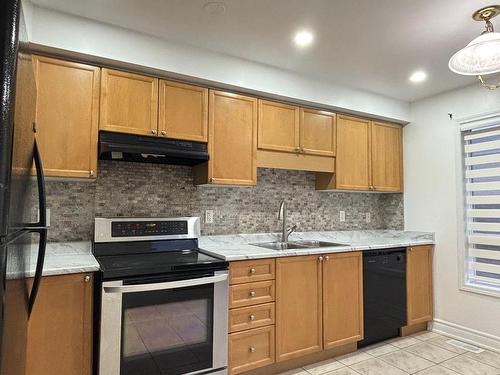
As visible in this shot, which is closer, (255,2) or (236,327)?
(255,2)

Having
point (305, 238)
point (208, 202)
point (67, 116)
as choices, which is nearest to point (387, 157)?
point (305, 238)

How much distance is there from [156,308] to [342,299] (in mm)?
1604

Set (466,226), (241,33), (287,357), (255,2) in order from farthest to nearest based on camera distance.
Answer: (466,226)
(287,357)
(241,33)
(255,2)

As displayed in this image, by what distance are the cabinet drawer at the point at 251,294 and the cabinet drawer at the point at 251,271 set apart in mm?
37

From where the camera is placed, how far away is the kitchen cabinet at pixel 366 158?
337 centimetres


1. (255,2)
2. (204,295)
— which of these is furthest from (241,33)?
(204,295)

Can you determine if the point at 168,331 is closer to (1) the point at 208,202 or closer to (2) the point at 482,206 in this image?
(1) the point at 208,202

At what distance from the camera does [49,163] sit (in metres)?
2.12

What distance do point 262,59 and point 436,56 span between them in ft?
4.58

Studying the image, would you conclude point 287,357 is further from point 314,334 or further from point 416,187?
point 416,187

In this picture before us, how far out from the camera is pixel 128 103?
2354mm

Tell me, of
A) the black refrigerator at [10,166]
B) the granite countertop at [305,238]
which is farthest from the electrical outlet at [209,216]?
the black refrigerator at [10,166]

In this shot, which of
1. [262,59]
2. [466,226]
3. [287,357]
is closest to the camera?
[287,357]

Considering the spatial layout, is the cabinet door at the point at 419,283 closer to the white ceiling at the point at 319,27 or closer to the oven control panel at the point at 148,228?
the white ceiling at the point at 319,27
